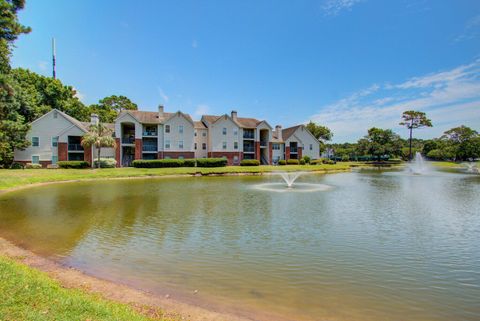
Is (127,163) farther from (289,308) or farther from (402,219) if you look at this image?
(289,308)

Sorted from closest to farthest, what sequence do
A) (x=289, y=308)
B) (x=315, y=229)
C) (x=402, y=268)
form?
1. (x=289, y=308)
2. (x=402, y=268)
3. (x=315, y=229)

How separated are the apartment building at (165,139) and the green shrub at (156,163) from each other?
478 centimetres

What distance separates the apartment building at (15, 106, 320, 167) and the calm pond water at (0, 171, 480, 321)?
3272cm

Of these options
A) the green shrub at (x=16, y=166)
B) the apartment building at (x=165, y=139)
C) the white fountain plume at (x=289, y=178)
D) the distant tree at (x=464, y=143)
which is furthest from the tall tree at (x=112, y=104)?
the distant tree at (x=464, y=143)

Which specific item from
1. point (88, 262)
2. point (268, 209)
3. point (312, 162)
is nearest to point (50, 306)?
point (88, 262)

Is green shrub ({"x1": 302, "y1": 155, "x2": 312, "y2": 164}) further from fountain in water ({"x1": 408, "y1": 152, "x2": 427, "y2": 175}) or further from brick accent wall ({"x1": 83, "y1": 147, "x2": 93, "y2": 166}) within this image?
brick accent wall ({"x1": 83, "y1": 147, "x2": 93, "y2": 166})

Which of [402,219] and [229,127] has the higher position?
[229,127]

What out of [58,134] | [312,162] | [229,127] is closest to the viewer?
[58,134]

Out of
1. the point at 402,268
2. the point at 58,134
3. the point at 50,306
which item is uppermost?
the point at 58,134

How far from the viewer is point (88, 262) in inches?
308

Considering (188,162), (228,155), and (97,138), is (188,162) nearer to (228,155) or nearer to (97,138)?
(228,155)

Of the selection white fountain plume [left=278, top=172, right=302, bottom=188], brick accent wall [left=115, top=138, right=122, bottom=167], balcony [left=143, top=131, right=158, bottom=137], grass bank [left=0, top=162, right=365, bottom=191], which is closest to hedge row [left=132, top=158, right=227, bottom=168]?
grass bank [left=0, top=162, right=365, bottom=191]

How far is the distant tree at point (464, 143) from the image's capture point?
255 ft

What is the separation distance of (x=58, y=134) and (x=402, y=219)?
5010cm
